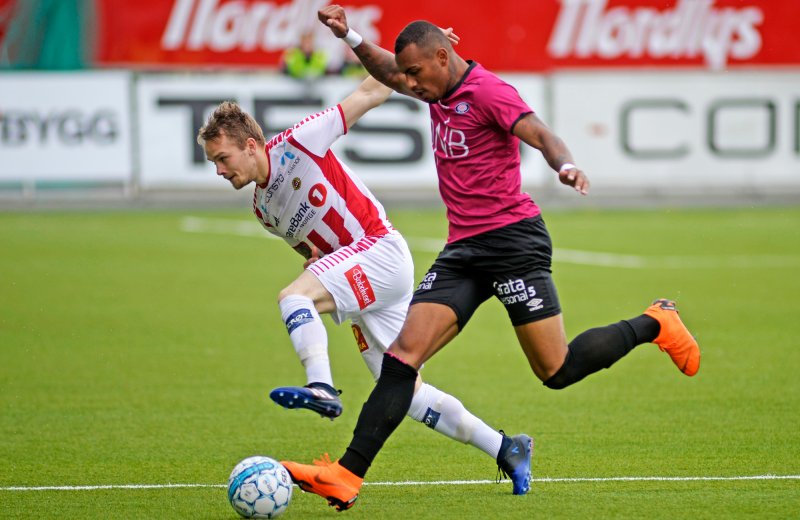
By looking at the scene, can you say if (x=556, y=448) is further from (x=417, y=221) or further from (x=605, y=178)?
(x=605, y=178)

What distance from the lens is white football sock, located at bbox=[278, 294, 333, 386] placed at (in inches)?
248

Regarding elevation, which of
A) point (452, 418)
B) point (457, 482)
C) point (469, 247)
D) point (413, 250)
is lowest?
point (413, 250)

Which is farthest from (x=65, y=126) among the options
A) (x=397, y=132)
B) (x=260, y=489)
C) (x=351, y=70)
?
(x=260, y=489)

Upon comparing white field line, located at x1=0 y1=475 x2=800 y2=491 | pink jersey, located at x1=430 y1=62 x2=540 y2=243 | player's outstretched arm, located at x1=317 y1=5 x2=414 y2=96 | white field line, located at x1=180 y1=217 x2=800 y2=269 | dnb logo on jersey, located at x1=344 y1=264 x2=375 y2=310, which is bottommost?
white field line, located at x1=180 y1=217 x2=800 y2=269

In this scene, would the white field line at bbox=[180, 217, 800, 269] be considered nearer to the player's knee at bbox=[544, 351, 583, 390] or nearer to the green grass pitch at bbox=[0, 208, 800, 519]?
the green grass pitch at bbox=[0, 208, 800, 519]

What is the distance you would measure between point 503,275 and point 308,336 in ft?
3.13

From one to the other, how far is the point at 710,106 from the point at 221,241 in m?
8.72

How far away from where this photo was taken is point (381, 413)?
624 centimetres

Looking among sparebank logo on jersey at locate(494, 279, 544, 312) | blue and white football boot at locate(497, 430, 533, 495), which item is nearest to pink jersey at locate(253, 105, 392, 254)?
sparebank logo on jersey at locate(494, 279, 544, 312)

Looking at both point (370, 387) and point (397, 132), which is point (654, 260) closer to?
point (397, 132)

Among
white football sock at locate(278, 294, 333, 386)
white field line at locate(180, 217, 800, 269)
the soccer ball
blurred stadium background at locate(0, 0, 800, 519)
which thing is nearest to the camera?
the soccer ball

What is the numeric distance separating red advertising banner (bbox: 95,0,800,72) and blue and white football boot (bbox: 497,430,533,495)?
73.4 ft

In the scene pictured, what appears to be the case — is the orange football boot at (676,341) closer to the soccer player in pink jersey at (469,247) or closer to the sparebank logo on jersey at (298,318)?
the soccer player in pink jersey at (469,247)

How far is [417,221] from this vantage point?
2139cm
